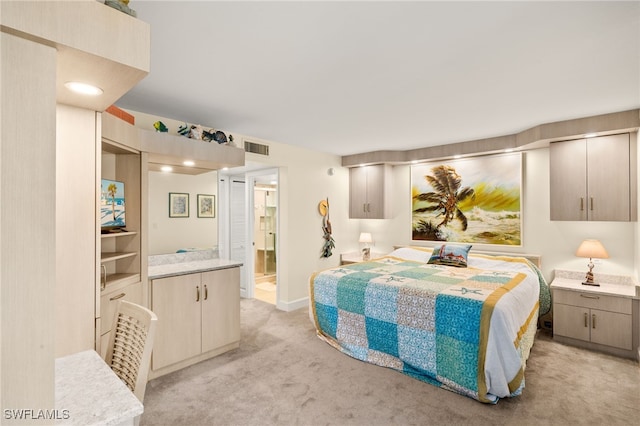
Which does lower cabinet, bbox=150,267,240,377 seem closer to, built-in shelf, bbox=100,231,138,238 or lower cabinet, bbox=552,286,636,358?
built-in shelf, bbox=100,231,138,238

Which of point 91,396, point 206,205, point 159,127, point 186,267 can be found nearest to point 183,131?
point 159,127

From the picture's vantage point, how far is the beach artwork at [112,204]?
2.47m

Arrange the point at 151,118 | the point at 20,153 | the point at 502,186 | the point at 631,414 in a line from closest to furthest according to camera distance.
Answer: the point at 20,153
the point at 631,414
the point at 151,118
the point at 502,186

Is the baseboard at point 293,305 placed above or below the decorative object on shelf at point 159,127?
below

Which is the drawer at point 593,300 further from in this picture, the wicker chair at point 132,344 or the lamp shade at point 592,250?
the wicker chair at point 132,344

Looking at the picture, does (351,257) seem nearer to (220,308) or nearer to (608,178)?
(220,308)

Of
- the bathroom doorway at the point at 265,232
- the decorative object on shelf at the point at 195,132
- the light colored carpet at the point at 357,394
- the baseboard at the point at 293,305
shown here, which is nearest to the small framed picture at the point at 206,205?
the decorative object on shelf at the point at 195,132

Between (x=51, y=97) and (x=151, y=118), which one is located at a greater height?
(x=151, y=118)

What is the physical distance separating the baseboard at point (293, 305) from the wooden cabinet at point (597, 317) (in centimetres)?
327

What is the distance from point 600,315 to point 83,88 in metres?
4.74

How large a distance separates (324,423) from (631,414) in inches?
87.3

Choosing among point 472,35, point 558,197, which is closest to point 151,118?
point 472,35

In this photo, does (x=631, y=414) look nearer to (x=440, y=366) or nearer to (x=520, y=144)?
(x=440, y=366)

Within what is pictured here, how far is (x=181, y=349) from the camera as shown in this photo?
2980 mm
